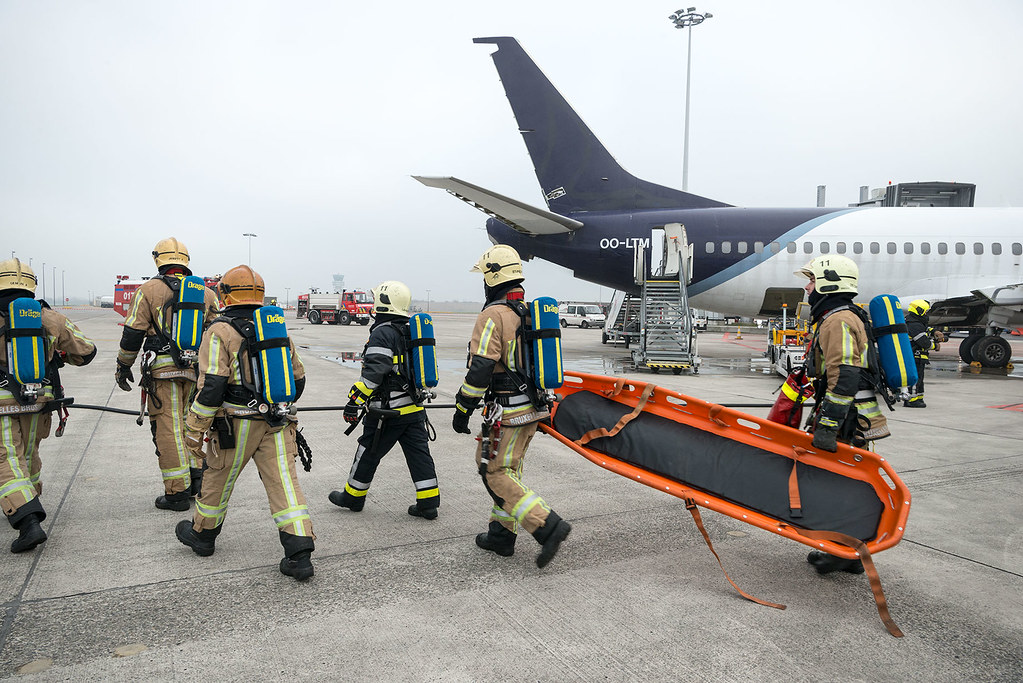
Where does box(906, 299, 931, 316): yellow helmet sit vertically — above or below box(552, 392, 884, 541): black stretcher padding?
above

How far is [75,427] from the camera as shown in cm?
861

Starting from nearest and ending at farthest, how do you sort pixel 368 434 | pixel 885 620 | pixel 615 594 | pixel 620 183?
pixel 885 620 < pixel 615 594 < pixel 368 434 < pixel 620 183

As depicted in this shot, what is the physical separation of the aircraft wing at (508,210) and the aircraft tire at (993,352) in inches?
437

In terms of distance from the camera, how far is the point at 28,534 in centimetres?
440

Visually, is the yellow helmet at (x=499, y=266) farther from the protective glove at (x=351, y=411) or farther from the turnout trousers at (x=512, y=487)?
the protective glove at (x=351, y=411)

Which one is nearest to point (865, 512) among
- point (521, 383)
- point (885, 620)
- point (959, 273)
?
point (885, 620)

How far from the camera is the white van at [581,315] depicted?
42906mm

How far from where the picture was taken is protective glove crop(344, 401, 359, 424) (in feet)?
15.5

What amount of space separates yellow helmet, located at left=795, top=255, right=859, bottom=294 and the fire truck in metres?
37.7

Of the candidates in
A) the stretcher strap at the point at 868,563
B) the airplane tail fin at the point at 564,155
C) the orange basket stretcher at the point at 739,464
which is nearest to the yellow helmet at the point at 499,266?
the orange basket stretcher at the point at 739,464

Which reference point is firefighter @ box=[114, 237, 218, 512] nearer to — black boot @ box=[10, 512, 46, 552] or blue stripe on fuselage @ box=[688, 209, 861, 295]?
black boot @ box=[10, 512, 46, 552]

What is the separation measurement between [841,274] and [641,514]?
244cm

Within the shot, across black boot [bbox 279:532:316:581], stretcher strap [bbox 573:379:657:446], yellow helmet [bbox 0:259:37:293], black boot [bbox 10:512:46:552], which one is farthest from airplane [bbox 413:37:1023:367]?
black boot [bbox 279:532:316:581]

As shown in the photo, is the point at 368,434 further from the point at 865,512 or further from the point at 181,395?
the point at 865,512
